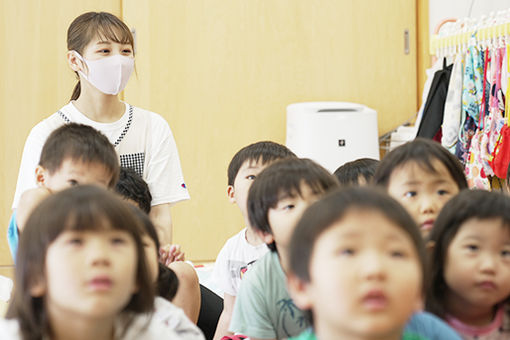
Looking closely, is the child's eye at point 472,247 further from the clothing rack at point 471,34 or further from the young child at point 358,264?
the clothing rack at point 471,34

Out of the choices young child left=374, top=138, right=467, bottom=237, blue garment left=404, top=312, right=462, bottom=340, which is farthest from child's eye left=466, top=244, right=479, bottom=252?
young child left=374, top=138, right=467, bottom=237

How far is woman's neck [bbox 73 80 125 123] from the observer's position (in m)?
2.29

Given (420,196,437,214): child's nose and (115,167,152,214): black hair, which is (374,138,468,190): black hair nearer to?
(420,196,437,214): child's nose

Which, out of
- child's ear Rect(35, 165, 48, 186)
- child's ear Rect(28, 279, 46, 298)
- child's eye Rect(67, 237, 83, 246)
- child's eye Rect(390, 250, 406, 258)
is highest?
child's eye Rect(67, 237, 83, 246)

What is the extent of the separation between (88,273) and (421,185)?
835mm

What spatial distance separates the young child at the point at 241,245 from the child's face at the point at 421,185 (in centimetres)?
59

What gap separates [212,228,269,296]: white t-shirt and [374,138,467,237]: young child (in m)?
0.59

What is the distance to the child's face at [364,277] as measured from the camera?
0.99 meters

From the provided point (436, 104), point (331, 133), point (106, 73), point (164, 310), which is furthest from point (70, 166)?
point (331, 133)

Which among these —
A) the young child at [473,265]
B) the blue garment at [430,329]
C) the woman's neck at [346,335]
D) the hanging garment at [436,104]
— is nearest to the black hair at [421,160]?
the young child at [473,265]

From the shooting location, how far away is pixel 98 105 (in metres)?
2.31

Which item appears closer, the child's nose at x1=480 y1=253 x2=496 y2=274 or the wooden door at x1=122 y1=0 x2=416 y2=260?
the child's nose at x1=480 y1=253 x2=496 y2=274

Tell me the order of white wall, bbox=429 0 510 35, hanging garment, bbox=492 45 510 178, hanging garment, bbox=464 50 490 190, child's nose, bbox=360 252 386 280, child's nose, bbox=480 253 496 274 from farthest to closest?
1. white wall, bbox=429 0 510 35
2. hanging garment, bbox=464 50 490 190
3. hanging garment, bbox=492 45 510 178
4. child's nose, bbox=480 253 496 274
5. child's nose, bbox=360 252 386 280

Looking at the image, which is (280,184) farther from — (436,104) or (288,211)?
(436,104)
